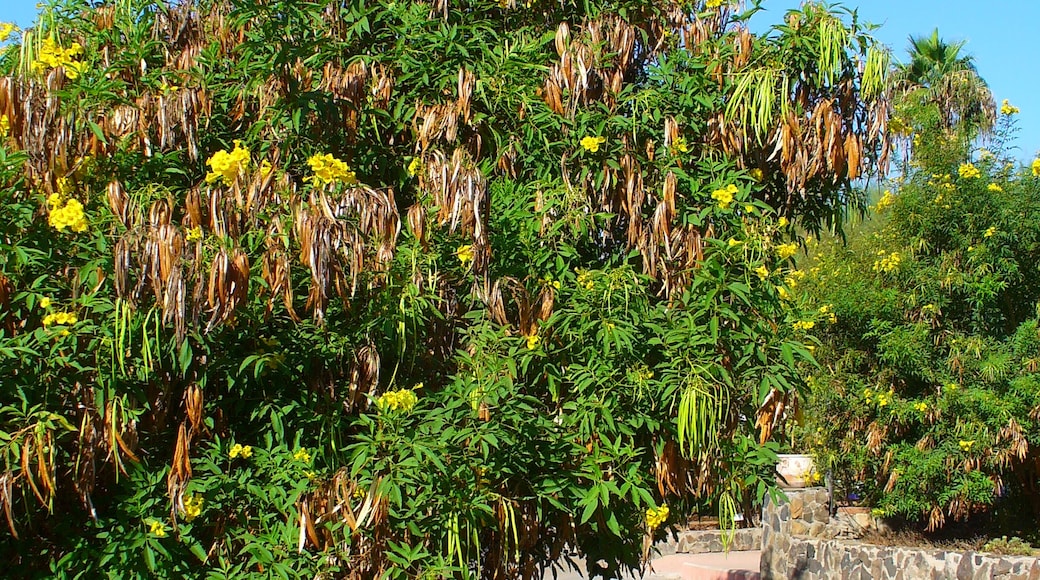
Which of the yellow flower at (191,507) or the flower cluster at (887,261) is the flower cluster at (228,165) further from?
the flower cluster at (887,261)

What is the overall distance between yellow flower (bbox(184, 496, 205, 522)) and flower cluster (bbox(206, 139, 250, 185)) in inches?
41.0

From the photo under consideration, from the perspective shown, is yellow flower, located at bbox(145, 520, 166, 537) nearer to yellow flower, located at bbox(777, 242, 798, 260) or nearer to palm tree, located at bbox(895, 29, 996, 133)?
yellow flower, located at bbox(777, 242, 798, 260)

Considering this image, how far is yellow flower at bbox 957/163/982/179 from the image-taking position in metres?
10.7

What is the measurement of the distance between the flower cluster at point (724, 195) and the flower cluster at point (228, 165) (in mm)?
1754

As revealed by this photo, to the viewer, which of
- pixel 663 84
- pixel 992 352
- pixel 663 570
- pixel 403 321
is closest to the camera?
pixel 403 321

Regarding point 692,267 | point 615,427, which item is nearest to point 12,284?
point 615,427

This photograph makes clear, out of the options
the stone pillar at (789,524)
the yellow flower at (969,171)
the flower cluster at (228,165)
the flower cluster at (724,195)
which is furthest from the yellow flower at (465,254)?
the stone pillar at (789,524)

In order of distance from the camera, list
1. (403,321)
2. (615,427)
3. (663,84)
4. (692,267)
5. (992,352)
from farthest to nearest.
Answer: (992,352), (663,84), (692,267), (615,427), (403,321)

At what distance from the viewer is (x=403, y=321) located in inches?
134

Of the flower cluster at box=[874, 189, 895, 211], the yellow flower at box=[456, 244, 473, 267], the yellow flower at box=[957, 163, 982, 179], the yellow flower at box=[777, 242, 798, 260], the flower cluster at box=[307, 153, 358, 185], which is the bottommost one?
the yellow flower at box=[456, 244, 473, 267]

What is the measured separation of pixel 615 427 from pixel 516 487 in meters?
0.42

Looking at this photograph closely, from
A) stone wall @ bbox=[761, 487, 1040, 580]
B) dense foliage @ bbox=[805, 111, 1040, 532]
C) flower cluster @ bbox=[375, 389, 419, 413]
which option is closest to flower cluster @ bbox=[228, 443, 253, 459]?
flower cluster @ bbox=[375, 389, 419, 413]

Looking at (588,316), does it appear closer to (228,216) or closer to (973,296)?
(228,216)

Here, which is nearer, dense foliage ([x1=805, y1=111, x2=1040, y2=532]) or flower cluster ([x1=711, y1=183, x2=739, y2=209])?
flower cluster ([x1=711, y1=183, x2=739, y2=209])
